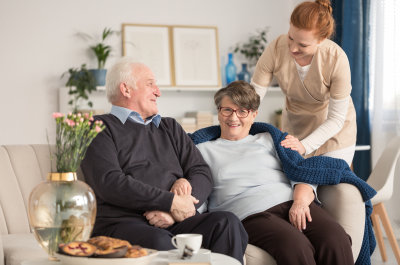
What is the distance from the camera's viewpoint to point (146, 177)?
234 cm

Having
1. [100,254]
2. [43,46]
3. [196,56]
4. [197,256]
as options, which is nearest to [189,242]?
[197,256]

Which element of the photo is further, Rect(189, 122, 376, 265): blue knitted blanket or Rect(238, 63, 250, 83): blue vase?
Rect(238, 63, 250, 83): blue vase

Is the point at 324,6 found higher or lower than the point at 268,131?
higher

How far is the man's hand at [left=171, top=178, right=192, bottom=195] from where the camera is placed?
7.63 ft

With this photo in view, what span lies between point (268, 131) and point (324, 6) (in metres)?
0.64

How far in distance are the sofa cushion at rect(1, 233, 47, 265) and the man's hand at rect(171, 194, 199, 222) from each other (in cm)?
50

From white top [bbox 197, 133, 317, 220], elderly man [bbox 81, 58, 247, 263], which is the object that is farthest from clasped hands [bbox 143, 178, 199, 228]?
white top [bbox 197, 133, 317, 220]

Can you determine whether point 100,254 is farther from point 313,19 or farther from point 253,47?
point 253,47

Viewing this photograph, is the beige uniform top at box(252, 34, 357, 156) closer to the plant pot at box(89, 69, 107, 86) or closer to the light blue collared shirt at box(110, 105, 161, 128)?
the light blue collared shirt at box(110, 105, 161, 128)

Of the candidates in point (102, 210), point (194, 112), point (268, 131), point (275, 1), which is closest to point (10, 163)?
point (102, 210)

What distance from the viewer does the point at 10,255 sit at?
2.07 m

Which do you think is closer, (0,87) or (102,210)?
(102,210)

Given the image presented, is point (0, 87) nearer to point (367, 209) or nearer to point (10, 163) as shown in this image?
point (10, 163)

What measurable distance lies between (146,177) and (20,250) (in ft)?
1.82
